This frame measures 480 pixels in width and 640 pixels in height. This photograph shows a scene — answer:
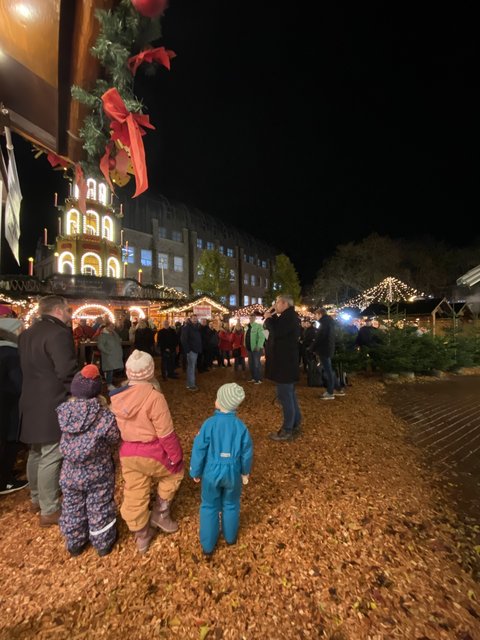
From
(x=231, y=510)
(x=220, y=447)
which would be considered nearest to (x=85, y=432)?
(x=220, y=447)

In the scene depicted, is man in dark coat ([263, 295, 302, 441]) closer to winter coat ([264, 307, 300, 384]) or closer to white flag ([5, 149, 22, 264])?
winter coat ([264, 307, 300, 384])

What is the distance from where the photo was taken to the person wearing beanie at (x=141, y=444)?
8.26ft

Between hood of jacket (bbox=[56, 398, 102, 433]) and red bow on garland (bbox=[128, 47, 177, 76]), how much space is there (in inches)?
148

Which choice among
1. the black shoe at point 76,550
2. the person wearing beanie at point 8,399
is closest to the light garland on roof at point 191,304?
the person wearing beanie at point 8,399

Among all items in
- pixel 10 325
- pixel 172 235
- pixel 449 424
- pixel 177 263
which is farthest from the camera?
pixel 177 263

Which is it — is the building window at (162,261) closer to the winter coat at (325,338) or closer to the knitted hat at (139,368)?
the winter coat at (325,338)

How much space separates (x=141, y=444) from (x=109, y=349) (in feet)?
19.7

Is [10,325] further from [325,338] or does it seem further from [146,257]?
[146,257]

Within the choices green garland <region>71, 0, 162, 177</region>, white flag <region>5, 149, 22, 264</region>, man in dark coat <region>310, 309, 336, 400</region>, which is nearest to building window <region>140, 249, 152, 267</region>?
man in dark coat <region>310, 309, 336, 400</region>

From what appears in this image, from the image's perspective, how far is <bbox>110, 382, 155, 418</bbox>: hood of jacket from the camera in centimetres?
252

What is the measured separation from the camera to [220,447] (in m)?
2.49

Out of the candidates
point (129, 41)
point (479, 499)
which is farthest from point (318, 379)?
point (129, 41)

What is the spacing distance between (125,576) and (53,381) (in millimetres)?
1691

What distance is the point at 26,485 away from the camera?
3637mm
